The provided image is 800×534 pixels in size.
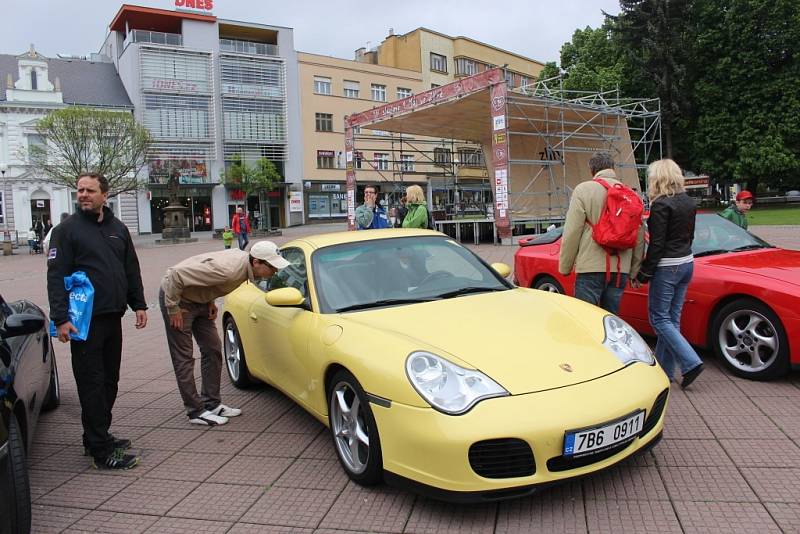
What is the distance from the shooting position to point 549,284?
22.1 ft

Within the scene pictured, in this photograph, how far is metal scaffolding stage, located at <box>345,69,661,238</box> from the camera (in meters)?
17.9

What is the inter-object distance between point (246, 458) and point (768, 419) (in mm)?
3309

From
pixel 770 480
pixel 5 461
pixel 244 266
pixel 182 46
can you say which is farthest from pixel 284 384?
pixel 182 46

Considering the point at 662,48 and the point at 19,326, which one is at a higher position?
the point at 662,48

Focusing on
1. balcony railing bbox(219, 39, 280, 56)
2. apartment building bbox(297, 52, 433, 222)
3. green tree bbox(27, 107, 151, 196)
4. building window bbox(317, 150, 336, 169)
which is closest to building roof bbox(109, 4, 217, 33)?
balcony railing bbox(219, 39, 280, 56)

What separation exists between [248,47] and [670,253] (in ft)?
159

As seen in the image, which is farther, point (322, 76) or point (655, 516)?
point (322, 76)

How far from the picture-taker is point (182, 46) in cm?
4450

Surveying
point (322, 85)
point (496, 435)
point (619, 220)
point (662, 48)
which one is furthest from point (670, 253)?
point (322, 85)

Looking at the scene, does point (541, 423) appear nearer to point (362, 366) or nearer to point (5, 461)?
point (362, 366)

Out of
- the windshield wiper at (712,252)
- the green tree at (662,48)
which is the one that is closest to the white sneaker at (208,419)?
the windshield wiper at (712,252)

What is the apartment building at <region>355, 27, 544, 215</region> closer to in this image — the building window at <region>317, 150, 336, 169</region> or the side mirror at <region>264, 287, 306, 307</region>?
the building window at <region>317, 150, 336, 169</region>

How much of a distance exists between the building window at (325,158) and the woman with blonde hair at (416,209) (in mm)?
42122

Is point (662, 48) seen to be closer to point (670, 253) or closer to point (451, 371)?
point (670, 253)
